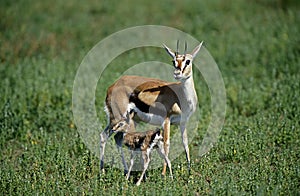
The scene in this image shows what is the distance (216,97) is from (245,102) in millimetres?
722

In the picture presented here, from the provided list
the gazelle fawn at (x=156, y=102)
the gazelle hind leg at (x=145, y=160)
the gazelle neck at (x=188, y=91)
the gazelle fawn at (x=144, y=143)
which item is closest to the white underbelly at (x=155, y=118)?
the gazelle fawn at (x=156, y=102)

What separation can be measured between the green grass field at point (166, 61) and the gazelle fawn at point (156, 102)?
0.65 metres

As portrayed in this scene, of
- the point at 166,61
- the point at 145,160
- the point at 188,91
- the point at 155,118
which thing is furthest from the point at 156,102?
the point at 166,61

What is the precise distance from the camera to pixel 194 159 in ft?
29.5

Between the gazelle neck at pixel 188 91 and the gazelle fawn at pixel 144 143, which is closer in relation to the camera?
the gazelle fawn at pixel 144 143

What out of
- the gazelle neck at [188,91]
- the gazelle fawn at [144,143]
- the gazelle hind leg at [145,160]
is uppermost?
the gazelle neck at [188,91]

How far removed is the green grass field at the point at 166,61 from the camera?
7891 mm

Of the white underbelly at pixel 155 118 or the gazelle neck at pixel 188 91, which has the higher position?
the gazelle neck at pixel 188 91

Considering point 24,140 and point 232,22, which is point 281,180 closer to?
point 24,140

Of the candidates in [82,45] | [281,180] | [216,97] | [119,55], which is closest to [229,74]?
[216,97]

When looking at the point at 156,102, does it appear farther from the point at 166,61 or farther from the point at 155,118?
the point at 166,61

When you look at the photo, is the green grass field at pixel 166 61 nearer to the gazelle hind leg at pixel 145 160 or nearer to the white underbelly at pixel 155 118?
the gazelle hind leg at pixel 145 160

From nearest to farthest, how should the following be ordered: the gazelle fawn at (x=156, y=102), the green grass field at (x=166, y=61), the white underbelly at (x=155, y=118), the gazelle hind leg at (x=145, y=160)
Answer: the green grass field at (x=166, y=61)
the gazelle hind leg at (x=145, y=160)
the gazelle fawn at (x=156, y=102)
the white underbelly at (x=155, y=118)

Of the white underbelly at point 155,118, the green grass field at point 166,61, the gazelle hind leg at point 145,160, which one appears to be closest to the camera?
the green grass field at point 166,61
